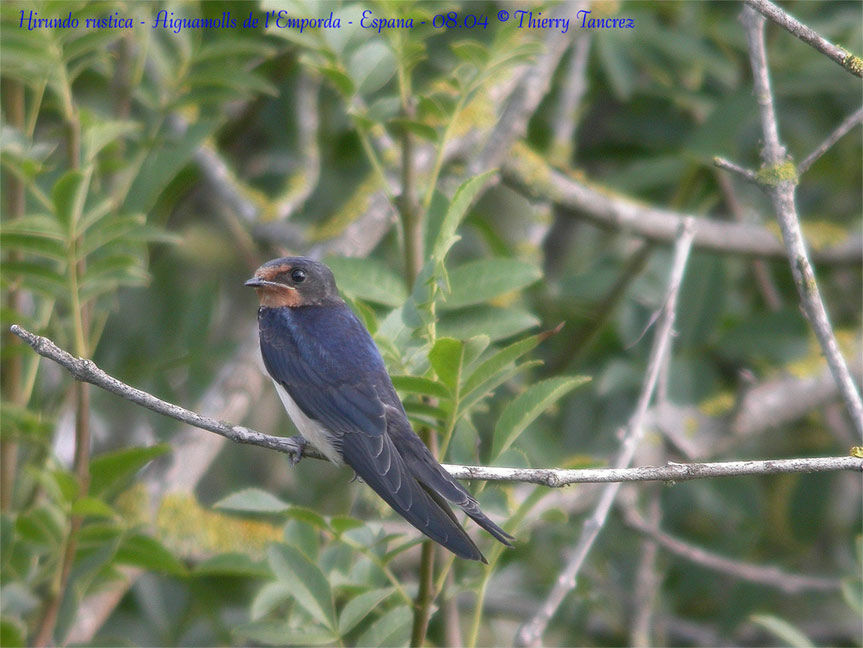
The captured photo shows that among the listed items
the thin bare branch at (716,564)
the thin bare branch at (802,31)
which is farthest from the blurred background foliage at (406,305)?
the thin bare branch at (802,31)

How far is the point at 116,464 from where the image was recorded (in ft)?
8.70

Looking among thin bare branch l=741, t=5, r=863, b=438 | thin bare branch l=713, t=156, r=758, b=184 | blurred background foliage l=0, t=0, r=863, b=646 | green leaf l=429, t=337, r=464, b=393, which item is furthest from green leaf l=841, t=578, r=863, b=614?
green leaf l=429, t=337, r=464, b=393

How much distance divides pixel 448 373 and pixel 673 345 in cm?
200

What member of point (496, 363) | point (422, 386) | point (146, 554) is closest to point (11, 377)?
point (146, 554)

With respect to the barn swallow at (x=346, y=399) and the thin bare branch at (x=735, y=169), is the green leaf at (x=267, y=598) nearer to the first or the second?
the barn swallow at (x=346, y=399)

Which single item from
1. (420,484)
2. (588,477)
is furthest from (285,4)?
(588,477)

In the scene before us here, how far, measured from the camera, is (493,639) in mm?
4449

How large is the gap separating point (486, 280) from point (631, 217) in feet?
5.15

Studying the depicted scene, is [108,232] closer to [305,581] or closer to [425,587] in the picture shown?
[305,581]

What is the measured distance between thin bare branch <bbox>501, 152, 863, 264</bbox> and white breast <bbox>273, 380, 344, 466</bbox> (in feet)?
3.84

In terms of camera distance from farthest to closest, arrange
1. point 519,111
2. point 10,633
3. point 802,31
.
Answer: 1. point 519,111
2. point 10,633
3. point 802,31

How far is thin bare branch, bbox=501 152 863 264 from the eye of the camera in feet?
12.3

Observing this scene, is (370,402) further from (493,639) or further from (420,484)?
(493,639)

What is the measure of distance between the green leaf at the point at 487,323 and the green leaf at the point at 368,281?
14cm
